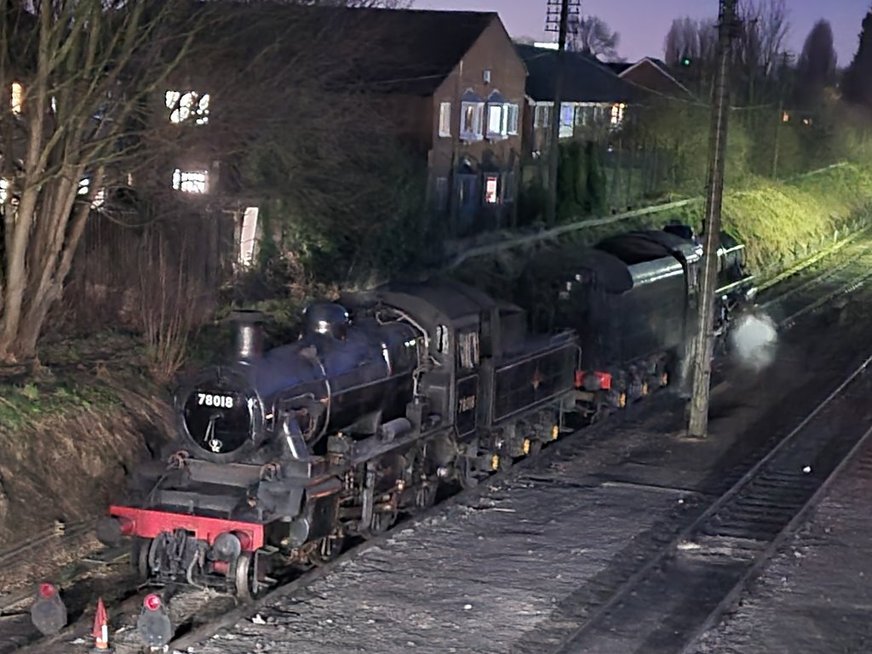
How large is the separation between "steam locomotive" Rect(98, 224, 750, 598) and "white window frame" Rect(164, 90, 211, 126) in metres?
4.27

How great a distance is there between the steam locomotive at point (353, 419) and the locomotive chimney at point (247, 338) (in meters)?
0.01

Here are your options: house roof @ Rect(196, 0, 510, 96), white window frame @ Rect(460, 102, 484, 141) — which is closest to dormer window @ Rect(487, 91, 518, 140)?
white window frame @ Rect(460, 102, 484, 141)

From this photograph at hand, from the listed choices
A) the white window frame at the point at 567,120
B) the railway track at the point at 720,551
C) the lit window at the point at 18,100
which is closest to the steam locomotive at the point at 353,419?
the railway track at the point at 720,551

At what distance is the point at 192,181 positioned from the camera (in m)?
22.3

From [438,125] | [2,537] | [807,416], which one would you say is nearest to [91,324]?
[2,537]

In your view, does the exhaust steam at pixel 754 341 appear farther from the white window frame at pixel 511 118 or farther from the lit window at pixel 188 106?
the white window frame at pixel 511 118

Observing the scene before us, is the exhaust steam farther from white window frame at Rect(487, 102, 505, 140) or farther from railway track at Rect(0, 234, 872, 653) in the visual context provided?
railway track at Rect(0, 234, 872, 653)

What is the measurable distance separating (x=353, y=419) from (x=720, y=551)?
432cm

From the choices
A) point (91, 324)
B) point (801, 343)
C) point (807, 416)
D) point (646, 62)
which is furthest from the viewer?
point (646, 62)

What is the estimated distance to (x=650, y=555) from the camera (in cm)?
1425

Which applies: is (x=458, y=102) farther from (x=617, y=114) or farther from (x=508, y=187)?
(x=617, y=114)

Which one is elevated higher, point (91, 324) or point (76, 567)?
point (91, 324)

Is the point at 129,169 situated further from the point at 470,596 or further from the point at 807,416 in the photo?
the point at 807,416

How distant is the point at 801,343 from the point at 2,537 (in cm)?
2072
